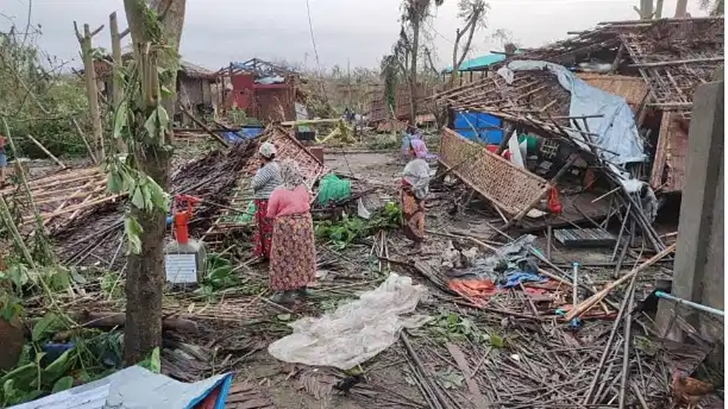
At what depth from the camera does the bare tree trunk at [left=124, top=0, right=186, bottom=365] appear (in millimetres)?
2920

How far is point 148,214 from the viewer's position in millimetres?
3375

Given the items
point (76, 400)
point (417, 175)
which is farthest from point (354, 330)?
point (417, 175)

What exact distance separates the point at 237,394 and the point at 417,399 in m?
1.27

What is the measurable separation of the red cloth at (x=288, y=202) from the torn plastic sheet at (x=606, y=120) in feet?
15.1

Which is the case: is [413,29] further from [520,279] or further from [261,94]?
[520,279]

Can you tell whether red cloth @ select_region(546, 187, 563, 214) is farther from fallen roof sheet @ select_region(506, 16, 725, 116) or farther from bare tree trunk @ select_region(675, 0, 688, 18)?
bare tree trunk @ select_region(675, 0, 688, 18)

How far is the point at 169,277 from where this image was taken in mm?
5305

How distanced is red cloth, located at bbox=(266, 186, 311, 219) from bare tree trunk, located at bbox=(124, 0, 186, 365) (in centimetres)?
170

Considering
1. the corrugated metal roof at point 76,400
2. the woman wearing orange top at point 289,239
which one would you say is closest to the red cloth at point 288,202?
the woman wearing orange top at point 289,239

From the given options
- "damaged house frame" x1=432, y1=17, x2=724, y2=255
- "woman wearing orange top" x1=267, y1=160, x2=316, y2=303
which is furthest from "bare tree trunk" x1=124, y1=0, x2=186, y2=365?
"damaged house frame" x1=432, y1=17, x2=724, y2=255

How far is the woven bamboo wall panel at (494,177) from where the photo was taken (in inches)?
311

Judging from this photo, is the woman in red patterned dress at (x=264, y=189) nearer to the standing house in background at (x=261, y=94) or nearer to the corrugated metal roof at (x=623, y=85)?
the corrugated metal roof at (x=623, y=85)

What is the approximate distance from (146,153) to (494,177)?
Result: 669 cm

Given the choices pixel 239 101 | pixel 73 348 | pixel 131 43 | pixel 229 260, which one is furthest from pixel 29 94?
pixel 239 101
